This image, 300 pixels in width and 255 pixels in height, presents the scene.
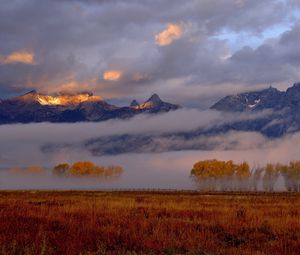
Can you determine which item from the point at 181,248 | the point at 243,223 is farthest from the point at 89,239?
the point at 243,223

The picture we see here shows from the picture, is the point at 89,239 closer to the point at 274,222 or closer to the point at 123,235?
the point at 123,235

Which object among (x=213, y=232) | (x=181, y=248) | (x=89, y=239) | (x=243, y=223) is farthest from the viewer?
(x=243, y=223)

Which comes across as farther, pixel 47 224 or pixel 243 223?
pixel 243 223

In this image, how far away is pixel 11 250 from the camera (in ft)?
40.8

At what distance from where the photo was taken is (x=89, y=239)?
15.0 meters

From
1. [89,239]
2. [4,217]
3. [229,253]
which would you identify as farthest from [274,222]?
[4,217]

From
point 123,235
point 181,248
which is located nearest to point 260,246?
point 181,248

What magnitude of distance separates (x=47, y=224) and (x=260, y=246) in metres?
8.14

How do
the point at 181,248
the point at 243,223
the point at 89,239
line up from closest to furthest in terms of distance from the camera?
the point at 181,248 → the point at 89,239 → the point at 243,223

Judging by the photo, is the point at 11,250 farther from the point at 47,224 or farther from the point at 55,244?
the point at 47,224

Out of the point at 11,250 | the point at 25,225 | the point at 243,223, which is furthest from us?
the point at 243,223

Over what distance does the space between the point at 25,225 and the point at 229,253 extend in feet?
25.8

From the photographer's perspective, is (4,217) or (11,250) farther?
(4,217)

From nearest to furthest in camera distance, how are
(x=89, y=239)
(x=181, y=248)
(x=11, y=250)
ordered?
(x=11, y=250)
(x=181, y=248)
(x=89, y=239)
